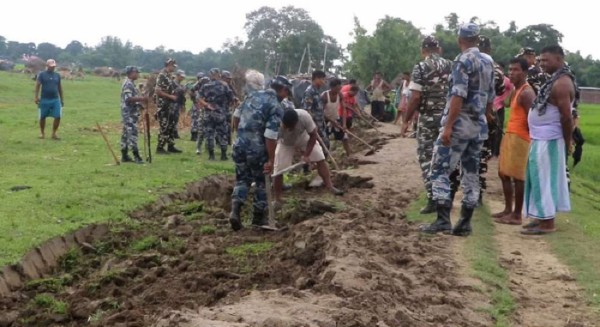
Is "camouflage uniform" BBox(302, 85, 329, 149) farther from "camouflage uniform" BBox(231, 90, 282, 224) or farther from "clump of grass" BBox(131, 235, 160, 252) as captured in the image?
"clump of grass" BBox(131, 235, 160, 252)

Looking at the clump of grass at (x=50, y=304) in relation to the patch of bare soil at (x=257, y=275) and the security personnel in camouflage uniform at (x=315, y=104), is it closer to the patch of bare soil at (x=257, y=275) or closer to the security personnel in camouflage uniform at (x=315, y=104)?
the patch of bare soil at (x=257, y=275)

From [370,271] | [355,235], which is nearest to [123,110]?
[355,235]

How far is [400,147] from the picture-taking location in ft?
54.7

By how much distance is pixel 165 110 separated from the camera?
15336 millimetres

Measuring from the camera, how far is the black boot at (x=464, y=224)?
25.5 feet

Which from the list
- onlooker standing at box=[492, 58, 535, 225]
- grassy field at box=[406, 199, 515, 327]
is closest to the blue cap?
onlooker standing at box=[492, 58, 535, 225]

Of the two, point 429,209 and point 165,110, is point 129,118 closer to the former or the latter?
point 165,110

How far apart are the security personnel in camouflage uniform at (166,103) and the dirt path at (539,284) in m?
8.36

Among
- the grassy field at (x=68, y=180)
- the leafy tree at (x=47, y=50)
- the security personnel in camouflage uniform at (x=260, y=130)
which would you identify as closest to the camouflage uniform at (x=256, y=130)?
the security personnel in camouflage uniform at (x=260, y=130)

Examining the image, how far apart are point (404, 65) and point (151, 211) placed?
28.4m

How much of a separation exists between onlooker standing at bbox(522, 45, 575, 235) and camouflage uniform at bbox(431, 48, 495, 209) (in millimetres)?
520

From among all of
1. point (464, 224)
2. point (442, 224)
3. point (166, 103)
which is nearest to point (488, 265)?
point (464, 224)

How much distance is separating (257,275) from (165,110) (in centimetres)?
923

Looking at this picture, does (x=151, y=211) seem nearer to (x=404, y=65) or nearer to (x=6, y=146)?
(x=6, y=146)
